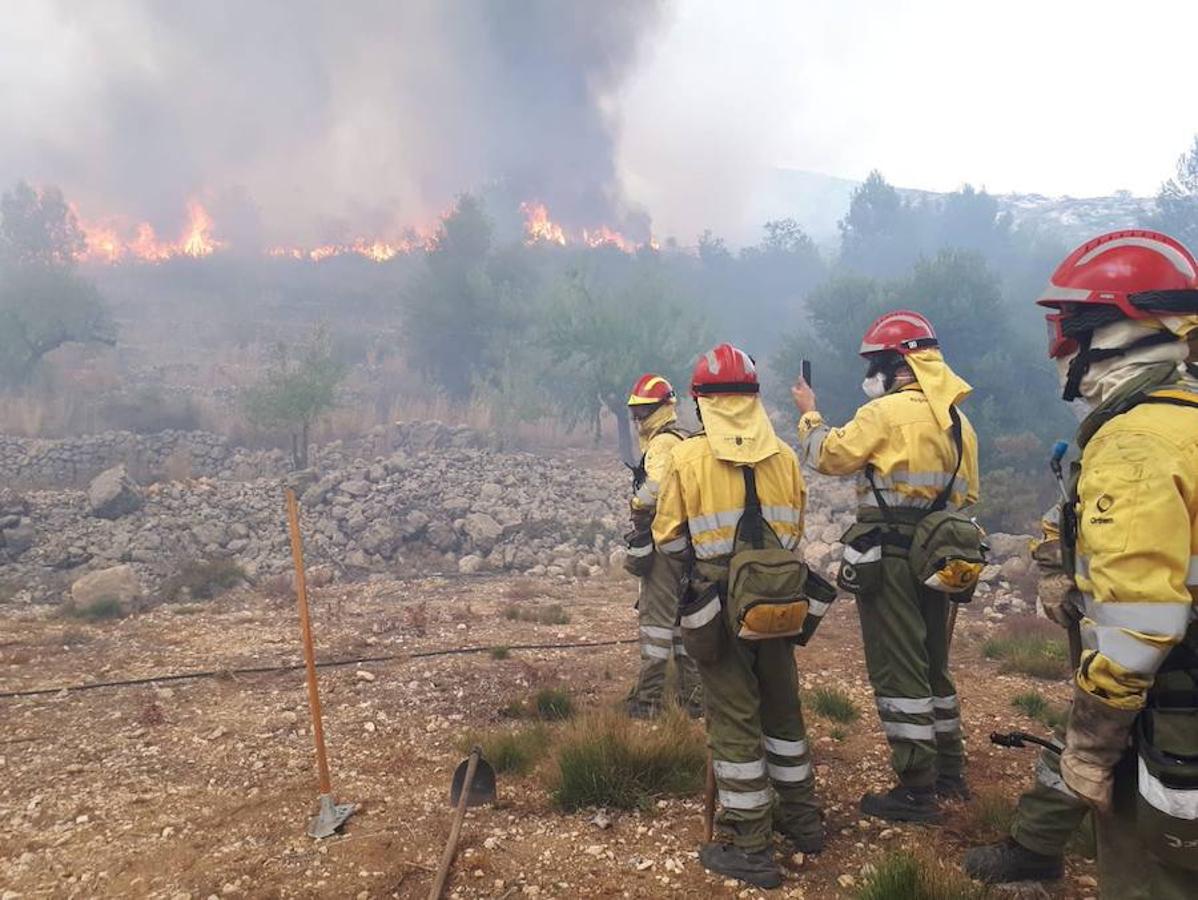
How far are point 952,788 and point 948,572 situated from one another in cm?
134

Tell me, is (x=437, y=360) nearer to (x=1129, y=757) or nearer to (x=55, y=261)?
(x=55, y=261)

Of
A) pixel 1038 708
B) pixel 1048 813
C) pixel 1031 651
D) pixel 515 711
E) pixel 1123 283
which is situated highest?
pixel 1123 283

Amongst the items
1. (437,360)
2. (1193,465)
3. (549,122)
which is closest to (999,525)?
(1193,465)

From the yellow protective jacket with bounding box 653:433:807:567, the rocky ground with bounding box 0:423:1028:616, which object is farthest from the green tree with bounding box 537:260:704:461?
the yellow protective jacket with bounding box 653:433:807:567

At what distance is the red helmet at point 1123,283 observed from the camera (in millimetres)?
1993

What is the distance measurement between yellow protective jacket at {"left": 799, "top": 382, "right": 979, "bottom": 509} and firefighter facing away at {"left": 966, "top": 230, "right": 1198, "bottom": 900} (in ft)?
4.22

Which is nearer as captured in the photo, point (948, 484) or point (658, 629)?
point (948, 484)

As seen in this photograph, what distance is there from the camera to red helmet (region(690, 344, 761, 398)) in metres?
3.40

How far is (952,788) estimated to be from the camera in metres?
3.81

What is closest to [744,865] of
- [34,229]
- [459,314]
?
[459,314]

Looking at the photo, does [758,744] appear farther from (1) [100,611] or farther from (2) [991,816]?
(1) [100,611]

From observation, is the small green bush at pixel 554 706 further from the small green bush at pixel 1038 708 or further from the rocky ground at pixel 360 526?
the rocky ground at pixel 360 526

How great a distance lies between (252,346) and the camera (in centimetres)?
3781

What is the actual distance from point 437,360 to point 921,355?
106 feet
